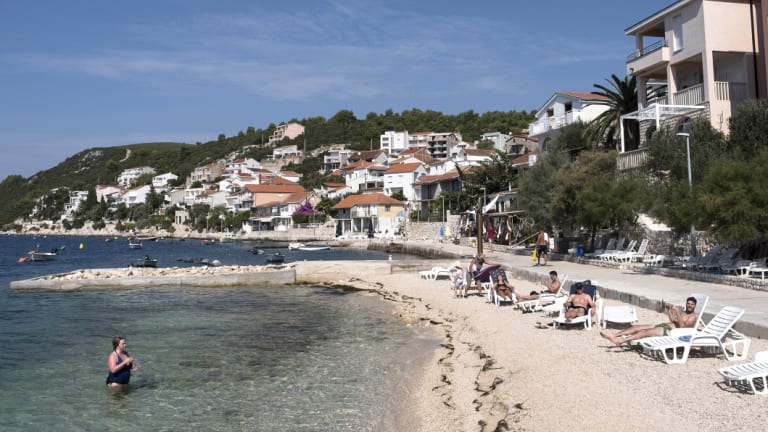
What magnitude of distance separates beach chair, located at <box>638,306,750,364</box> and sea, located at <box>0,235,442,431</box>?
Answer: 4213 mm

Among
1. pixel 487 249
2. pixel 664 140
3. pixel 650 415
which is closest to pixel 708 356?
pixel 650 415

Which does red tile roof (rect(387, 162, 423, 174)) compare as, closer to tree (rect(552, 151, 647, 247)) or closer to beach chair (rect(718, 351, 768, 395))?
tree (rect(552, 151, 647, 247))

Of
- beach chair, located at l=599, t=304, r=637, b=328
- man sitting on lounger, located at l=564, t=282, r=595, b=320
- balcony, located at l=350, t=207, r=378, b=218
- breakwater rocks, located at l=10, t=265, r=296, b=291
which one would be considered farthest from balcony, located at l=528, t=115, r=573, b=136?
balcony, located at l=350, t=207, r=378, b=218

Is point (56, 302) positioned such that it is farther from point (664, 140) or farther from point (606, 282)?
point (664, 140)

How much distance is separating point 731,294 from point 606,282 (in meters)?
4.14

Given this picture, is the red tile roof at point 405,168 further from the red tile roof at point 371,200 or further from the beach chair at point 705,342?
the beach chair at point 705,342

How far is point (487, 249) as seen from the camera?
136ft

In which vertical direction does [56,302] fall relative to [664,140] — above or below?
below

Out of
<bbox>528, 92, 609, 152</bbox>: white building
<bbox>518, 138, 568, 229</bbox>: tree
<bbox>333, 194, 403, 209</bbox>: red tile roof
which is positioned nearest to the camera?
<bbox>518, 138, 568, 229</bbox>: tree

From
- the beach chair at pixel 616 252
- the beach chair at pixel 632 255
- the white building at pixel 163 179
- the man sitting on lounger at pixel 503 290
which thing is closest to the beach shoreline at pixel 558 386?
the man sitting on lounger at pixel 503 290

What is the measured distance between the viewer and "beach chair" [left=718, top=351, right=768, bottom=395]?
764 cm

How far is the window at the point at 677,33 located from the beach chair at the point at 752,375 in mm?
26756

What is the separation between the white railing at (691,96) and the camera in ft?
95.0

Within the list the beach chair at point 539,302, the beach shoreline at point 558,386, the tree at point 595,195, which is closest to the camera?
the beach shoreline at point 558,386
